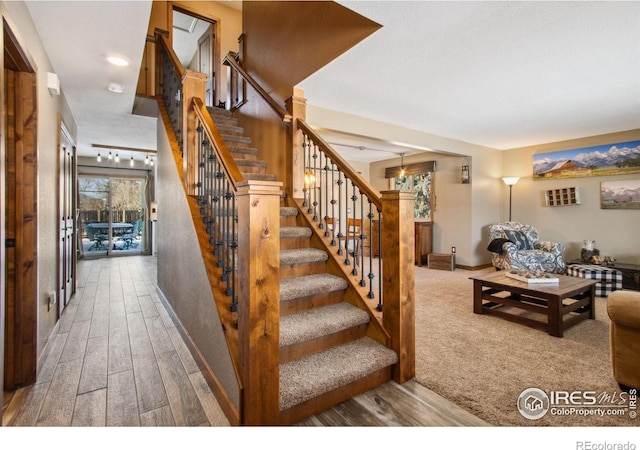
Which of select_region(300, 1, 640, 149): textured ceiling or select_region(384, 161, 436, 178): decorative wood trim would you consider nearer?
select_region(300, 1, 640, 149): textured ceiling

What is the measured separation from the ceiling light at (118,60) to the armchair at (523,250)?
569 centimetres

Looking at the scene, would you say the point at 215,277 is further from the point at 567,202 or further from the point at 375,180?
the point at 375,180

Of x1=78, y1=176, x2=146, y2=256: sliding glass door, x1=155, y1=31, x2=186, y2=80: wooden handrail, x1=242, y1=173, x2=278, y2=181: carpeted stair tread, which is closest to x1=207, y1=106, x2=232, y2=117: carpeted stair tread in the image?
x1=155, y1=31, x2=186, y2=80: wooden handrail

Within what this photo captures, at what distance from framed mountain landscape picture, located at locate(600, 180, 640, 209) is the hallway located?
662 cm

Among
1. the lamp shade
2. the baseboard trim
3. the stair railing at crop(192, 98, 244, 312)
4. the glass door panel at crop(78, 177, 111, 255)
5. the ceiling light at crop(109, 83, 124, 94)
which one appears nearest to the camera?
the baseboard trim

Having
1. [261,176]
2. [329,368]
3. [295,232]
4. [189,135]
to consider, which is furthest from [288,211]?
[329,368]

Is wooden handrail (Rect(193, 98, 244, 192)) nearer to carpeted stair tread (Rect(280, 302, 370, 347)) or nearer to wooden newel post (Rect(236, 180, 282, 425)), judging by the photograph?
wooden newel post (Rect(236, 180, 282, 425))

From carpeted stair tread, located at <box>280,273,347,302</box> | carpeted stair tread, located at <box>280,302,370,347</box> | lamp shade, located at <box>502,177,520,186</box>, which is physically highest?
lamp shade, located at <box>502,177,520,186</box>

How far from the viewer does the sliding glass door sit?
26.6ft

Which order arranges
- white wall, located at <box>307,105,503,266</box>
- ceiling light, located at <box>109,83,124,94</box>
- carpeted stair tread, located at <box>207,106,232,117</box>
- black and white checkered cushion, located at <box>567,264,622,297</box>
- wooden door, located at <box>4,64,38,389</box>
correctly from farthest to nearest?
white wall, located at <box>307,105,503,266</box>, carpeted stair tread, located at <box>207,106,232,117</box>, black and white checkered cushion, located at <box>567,264,622,297</box>, ceiling light, located at <box>109,83,124,94</box>, wooden door, located at <box>4,64,38,389</box>

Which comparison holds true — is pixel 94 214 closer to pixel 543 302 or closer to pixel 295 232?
pixel 295 232

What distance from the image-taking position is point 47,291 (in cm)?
259

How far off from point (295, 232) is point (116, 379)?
1696 millimetres
